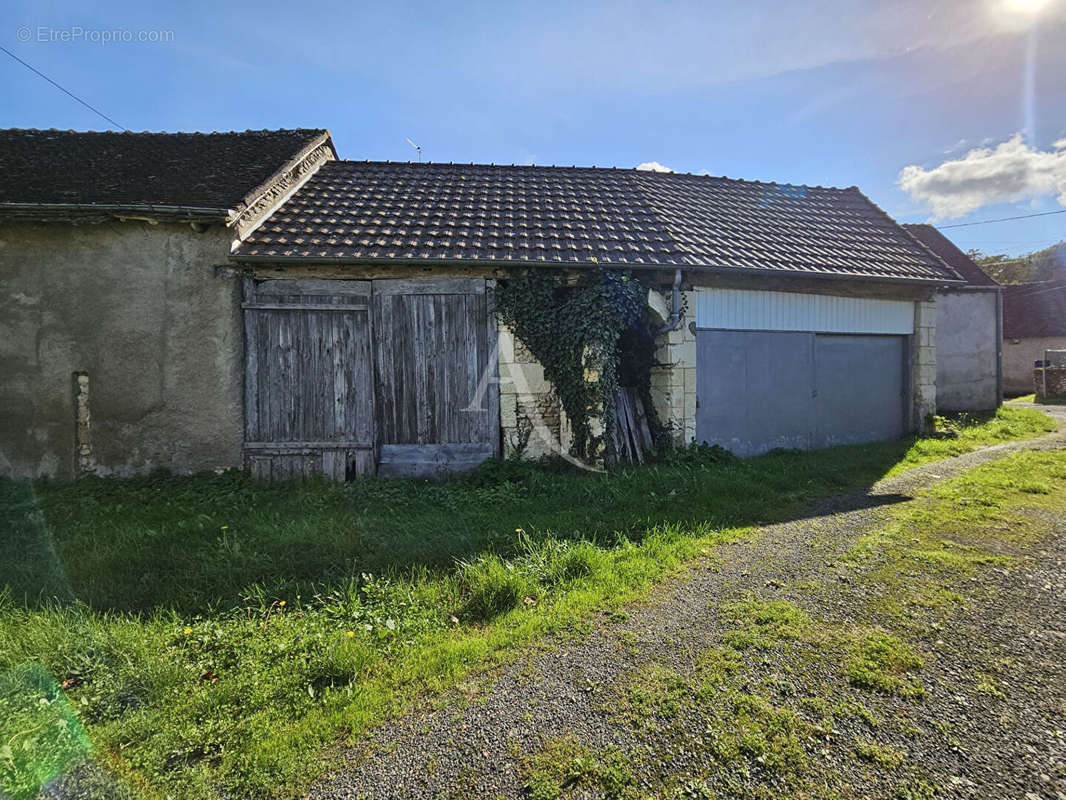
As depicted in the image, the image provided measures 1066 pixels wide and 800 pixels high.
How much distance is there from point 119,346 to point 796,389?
1002cm

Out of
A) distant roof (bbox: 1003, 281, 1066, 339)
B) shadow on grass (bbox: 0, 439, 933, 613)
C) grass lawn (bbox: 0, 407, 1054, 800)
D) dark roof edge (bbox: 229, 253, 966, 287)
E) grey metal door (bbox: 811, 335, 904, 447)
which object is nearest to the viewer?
grass lawn (bbox: 0, 407, 1054, 800)

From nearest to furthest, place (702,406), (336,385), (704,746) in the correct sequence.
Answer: (704,746) < (336,385) < (702,406)

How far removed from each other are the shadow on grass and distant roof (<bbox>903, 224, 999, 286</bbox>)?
10.3 metres

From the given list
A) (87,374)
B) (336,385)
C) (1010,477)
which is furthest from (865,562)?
(87,374)

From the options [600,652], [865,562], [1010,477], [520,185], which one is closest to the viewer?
[600,652]

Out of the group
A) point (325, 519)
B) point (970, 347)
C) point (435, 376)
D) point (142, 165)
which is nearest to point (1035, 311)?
point (970, 347)

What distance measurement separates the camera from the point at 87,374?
20.7 feet

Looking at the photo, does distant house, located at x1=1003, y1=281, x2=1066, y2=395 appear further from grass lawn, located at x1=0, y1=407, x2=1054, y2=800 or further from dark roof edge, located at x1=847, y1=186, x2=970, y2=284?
grass lawn, located at x1=0, y1=407, x2=1054, y2=800

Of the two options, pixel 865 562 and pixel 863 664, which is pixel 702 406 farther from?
pixel 863 664

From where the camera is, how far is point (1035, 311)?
22141mm

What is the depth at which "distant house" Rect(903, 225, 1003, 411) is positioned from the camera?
1353 cm

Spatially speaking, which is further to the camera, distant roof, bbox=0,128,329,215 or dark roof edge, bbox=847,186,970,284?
dark roof edge, bbox=847,186,970,284

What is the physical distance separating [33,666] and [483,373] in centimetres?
508

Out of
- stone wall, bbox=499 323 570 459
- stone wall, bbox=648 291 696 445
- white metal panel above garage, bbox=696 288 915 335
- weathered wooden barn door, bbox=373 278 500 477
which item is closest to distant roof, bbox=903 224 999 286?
white metal panel above garage, bbox=696 288 915 335
